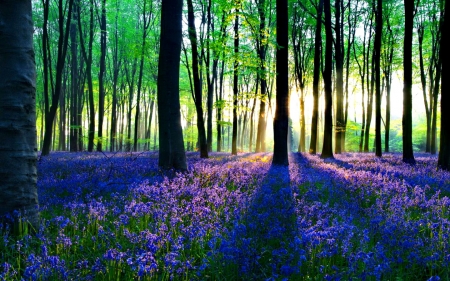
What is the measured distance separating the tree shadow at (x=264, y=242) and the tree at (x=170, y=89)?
12.3ft

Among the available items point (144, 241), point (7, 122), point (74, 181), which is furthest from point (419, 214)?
point (74, 181)

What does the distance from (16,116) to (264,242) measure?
125 inches

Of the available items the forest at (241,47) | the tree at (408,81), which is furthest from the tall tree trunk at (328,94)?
the tree at (408,81)

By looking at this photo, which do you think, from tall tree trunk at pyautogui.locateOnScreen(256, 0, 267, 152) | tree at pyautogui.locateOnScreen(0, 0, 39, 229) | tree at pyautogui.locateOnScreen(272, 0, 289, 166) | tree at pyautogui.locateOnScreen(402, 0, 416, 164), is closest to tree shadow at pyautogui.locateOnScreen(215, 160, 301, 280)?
tree at pyautogui.locateOnScreen(0, 0, 39, 229)

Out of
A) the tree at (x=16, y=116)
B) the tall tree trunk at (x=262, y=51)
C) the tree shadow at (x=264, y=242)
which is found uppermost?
the tall tree trunk at (x=262, y=51)

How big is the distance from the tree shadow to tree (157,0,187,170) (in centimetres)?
375

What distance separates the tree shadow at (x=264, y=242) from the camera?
277 centimetres

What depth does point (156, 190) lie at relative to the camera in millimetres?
5621

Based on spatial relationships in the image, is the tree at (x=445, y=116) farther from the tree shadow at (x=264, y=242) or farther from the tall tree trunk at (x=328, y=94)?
the tree shadow at (x=264, y=242)

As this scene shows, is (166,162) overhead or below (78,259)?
overhead

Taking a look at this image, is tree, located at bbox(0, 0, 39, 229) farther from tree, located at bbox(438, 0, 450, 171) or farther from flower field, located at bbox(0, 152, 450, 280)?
tree, located at bbox(438, 0, 450, 171)

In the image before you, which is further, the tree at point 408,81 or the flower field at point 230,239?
the tree at point 408,81

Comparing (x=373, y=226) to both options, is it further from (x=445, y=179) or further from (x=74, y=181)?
(x=74, y=181)

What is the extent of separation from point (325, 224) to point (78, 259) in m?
2.96
